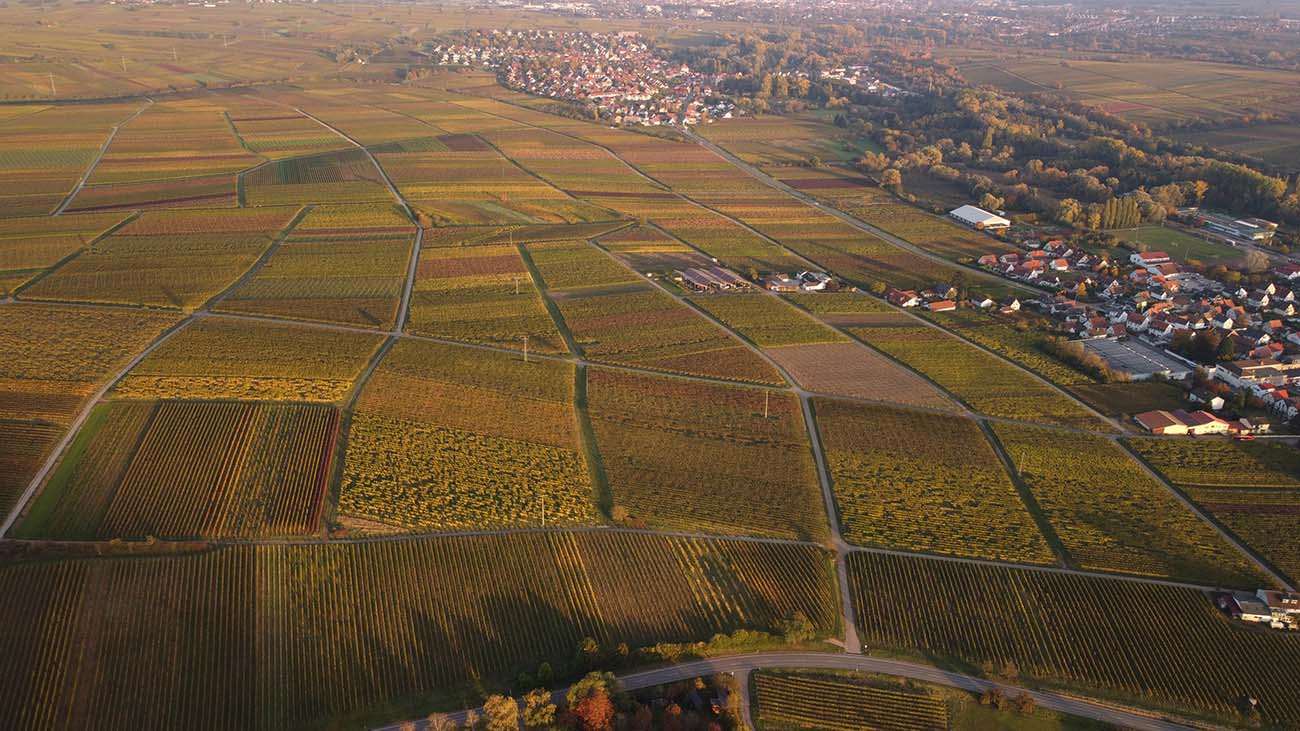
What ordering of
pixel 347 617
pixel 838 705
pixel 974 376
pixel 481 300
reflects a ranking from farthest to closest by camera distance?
pixel 481 300 < pixel 974 376 < pixel 347 617 < pixel 838 705

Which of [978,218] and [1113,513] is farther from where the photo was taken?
[978,218]

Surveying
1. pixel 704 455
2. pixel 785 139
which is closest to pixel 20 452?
pixel 704 455

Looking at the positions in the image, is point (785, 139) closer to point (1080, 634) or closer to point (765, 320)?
point (765, 320)

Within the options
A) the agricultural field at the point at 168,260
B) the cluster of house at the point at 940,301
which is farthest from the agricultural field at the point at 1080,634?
the agricultural field at the point at 168,260

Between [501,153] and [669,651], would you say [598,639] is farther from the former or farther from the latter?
[501,153]

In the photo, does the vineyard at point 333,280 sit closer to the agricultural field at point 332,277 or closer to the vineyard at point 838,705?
the agricultural field at point 332,277

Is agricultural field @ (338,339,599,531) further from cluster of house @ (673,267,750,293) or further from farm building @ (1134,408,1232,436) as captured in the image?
farm building @ (1134,408,1232,436)

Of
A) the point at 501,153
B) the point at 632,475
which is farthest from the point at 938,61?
the point at 632,475
